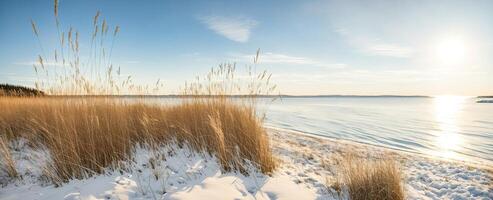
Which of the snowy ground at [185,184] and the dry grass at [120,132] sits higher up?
the dry grass at [120,132]

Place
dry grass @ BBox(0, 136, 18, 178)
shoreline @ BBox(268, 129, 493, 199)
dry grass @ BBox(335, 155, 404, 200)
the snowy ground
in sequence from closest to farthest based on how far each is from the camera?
the snowy ground < dry grass @ BBox(335, 155, 404, 200) < dry grass @ BBox(0, 136, 18, 178) < shoreline @ BBox(268, 129, 493, 199)

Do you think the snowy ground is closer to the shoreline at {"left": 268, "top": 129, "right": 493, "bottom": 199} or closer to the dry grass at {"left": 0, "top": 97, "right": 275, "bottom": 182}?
the shoreline at {"left": 268, "top": 129, "right": 493, "bottom": 199}

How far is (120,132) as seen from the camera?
142 inches

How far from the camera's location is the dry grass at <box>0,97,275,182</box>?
119 inches

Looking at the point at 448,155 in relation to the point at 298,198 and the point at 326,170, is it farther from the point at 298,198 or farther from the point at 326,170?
the point at 298,198

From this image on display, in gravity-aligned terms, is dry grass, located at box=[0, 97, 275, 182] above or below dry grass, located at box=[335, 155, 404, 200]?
above

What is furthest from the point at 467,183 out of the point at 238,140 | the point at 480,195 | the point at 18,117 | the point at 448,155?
the point at 18,117

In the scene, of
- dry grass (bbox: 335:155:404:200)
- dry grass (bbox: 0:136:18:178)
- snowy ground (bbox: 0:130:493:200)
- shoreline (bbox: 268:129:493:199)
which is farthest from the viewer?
shoreline (bbox: 268:129:493:199)

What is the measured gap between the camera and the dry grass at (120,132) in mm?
3027

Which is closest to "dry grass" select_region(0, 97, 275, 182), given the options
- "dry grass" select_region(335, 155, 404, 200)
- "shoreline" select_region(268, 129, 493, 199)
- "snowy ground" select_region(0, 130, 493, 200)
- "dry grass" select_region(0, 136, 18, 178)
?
"dry grass" select_region(0, 136, 18, 178)

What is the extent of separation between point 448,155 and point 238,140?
21.7 feet

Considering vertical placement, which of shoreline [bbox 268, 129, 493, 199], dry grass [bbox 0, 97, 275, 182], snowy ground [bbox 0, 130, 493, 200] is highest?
dry grass [bbox 0, 97, 275, 182]

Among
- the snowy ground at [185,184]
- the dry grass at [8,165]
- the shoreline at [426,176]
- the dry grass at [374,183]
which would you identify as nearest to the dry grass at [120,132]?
the dry grass at [8,165]

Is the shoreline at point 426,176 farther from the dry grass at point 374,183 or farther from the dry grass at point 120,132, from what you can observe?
the dry grass at point 120,132
